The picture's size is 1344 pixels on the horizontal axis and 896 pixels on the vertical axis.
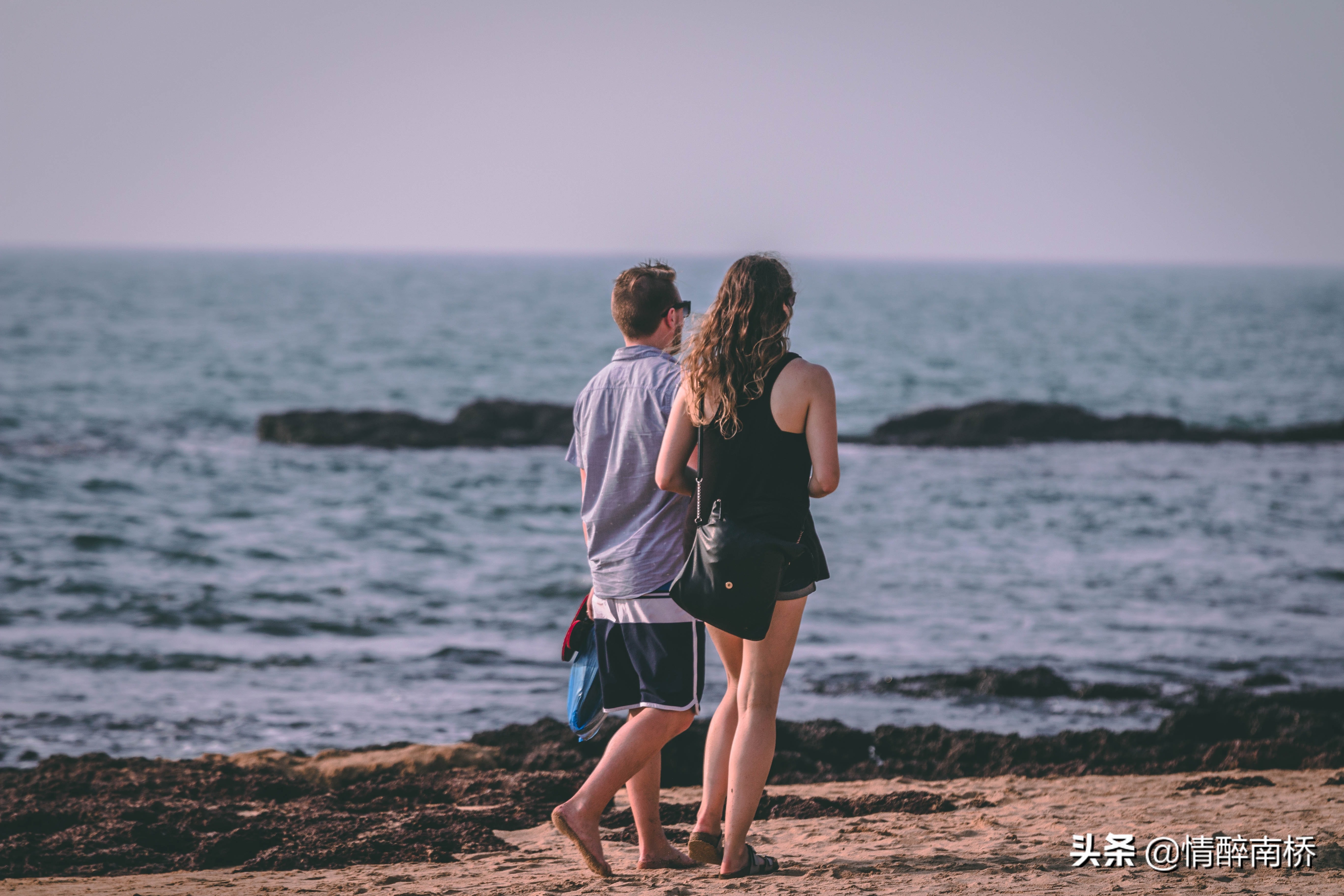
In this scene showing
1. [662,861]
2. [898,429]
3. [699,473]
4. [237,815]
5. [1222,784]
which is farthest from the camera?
[898,429]

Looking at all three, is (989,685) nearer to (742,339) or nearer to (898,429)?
(742,339)

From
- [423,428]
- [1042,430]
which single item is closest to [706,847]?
[423,428]

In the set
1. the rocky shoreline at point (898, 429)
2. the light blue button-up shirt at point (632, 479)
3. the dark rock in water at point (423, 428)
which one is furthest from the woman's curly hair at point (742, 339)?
the rocky shoreline at point (898, 429)

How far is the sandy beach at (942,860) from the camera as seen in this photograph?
12.3 ft

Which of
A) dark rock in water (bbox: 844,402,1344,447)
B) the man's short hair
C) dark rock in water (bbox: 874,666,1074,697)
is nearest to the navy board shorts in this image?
the man's short hair

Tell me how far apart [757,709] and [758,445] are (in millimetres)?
840

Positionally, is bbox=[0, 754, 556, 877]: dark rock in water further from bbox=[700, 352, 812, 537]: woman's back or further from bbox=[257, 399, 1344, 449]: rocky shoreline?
bbox=[257, 399, 1344, 449]: rocky shoreline

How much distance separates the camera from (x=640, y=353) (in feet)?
12.7

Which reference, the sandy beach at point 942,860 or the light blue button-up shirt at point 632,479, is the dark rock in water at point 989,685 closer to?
the sandy beach at point 942,860

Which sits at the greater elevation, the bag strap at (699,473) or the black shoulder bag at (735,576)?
the bag strap at (699,473)

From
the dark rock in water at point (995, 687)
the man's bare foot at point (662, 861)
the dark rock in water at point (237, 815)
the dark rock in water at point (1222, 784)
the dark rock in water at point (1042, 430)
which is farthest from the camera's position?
the dark rock in water at point (1042, 430)

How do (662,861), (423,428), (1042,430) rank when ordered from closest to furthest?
(662,861)
(423,428)
(1042,430)

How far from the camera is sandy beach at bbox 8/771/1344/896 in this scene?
375 cm

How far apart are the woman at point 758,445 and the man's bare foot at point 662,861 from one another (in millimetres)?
392
